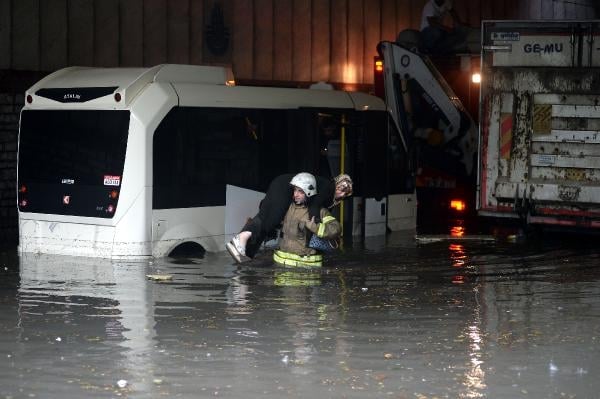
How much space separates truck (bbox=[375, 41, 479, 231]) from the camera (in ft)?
72.3

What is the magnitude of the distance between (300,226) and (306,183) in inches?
19.7

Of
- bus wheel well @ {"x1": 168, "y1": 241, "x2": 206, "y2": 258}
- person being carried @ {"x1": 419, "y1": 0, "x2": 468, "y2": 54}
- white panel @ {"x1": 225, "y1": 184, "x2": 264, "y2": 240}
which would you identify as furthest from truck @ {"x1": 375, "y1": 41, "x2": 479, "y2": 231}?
bus wheel well @ {"x1": 168, "y1": 241, "x2": 206, "y2": 258}


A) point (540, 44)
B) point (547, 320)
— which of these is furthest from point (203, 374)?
point (540, 44)

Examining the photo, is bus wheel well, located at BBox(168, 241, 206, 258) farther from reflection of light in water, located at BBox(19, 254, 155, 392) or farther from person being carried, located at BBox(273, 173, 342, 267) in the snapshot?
person being carried, located at BBox(273, 173, 342, 267)

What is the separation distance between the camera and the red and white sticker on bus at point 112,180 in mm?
15414

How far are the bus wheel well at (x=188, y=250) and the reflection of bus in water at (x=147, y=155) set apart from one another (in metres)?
0.07

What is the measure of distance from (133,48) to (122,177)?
7192mm

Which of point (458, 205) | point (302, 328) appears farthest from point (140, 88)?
point (458, 205)

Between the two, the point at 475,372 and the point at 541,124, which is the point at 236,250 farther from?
the point at 475,372

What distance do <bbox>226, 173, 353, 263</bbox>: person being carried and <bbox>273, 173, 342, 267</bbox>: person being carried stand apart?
25 cm

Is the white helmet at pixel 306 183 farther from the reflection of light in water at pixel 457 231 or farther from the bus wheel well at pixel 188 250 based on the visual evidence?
the reflection of light in water at pixel 457 231

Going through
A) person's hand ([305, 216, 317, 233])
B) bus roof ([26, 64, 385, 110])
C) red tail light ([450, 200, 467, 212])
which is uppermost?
bus roof ([26, 64, 385, 110])

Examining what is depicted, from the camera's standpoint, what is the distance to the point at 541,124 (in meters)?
18.3

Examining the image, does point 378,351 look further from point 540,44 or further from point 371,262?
point 540,44
